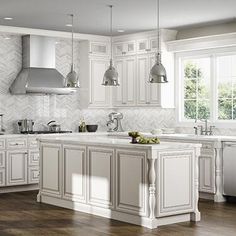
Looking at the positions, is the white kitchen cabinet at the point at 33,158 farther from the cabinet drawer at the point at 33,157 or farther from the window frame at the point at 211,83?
the window frame at the point at 211,83

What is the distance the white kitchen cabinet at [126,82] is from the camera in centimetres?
1016

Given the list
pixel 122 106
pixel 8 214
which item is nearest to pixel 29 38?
pixel 122 106

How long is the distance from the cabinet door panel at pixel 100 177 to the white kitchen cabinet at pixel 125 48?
11.2ft

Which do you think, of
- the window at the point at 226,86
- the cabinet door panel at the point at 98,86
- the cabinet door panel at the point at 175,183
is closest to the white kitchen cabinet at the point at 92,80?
the cabinet door panel at the point at 98,86

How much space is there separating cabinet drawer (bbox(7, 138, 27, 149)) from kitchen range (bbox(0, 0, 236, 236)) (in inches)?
0.6

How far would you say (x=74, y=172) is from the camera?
7465 mm

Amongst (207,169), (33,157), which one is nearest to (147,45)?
(207,169)

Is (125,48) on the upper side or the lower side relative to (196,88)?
upper

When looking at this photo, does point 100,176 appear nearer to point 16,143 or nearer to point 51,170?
point 51,170

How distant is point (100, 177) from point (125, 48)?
12.6 ft

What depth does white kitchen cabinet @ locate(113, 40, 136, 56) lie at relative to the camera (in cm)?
1010

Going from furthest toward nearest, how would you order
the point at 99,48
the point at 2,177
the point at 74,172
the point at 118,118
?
1. the point at 118,118
2. the point at 99,48
3. the point at 2,177
4. the point at 74,172

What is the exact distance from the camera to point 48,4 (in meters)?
7.38

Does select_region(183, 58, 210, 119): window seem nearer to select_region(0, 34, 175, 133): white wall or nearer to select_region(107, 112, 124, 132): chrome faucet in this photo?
select_region(0, 34, 175, 133): white wall
